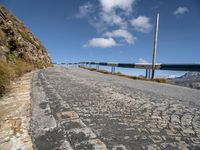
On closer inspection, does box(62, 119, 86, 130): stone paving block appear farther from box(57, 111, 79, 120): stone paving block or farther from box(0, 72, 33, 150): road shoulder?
box(0, 72, 33, 150): road shoulder

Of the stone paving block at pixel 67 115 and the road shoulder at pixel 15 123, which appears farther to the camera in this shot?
the stone paving block at pixel 67 115

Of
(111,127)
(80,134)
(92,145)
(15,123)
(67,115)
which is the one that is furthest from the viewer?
(67,115)

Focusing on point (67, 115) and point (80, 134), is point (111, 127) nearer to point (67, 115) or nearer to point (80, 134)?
point (80, 134)

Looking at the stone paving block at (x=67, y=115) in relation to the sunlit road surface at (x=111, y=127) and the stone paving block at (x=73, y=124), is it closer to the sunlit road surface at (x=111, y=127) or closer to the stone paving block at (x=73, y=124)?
the sunlit road surface at (x=111, y=127)

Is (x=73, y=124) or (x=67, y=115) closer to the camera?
(x=73, y=124)

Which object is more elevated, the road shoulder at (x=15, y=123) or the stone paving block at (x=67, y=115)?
the stone paving block at (x=67, y=115)

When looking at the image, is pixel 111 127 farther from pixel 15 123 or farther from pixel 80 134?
pixel 15 123

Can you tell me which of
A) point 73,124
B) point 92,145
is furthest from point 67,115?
point 92,145

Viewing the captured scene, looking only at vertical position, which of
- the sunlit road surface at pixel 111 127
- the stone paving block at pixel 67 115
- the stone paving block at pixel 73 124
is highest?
the stone paving block at pixel 67 115

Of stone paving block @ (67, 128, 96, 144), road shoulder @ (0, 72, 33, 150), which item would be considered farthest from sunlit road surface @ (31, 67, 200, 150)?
road shoulder @ (0, 72, 33, 150)

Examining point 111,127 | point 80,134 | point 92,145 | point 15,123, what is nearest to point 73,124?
point 80,134

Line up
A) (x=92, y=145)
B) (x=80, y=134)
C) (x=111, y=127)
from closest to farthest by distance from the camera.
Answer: (x=92, y=145) < (x=80, y=134) < (x=111, y=127)

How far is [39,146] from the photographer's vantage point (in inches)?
88.8

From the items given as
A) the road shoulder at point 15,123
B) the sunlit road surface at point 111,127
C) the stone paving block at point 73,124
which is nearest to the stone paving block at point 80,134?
the sunlit road surface at point 111,127
